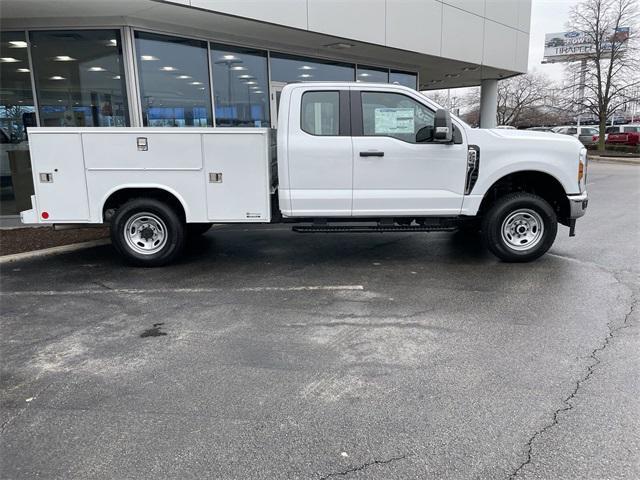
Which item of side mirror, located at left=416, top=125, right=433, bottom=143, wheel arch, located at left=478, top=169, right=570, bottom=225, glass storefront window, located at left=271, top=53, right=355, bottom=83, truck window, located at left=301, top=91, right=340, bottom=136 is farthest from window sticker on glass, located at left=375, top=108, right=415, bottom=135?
glass storefront window, located at left=271, top=53, right=355, bottom=83

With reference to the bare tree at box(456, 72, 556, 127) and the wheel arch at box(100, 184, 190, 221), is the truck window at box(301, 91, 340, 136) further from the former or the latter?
the bare tree at box(456, 72, 556, 127)

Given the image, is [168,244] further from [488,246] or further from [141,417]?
[488,246]

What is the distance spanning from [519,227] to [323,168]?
9.05 ft

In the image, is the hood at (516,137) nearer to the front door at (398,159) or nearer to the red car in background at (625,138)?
the front door at (398,159)

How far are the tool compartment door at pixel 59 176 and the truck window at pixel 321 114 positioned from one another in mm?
2906

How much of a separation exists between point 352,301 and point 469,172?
249 centimetres

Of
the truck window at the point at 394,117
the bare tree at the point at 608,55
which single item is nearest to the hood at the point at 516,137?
the truck window at the point at 394,117

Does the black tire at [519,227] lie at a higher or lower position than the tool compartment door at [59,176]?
lower

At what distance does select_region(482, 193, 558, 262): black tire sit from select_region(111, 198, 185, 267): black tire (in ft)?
13.7

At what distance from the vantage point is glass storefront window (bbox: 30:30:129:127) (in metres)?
10.1

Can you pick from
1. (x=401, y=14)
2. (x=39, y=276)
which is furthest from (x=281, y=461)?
(x=401, y=14)

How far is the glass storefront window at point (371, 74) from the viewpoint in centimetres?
1504

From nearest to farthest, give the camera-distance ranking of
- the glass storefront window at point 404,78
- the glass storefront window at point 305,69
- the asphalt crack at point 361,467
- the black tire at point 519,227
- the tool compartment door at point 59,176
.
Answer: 1. the asphalt crack at point 361,467
2. the tool compartment door at point 59,176
3. the black tire at point 519,227
4. the glass storefront window at point 305,69
5. the glass storefront window at point 404,78

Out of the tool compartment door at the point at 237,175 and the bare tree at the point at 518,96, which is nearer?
the tool compartment door at the point at 237,175
